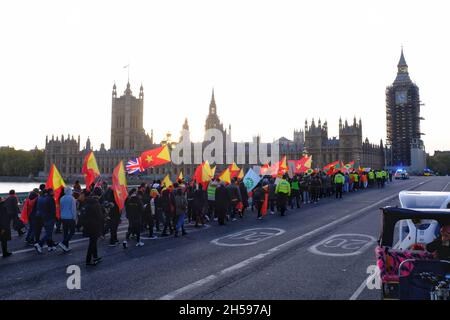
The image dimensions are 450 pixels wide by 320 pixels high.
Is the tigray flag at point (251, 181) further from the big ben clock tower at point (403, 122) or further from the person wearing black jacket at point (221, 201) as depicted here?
the big ben clock tower at point (403, 122)

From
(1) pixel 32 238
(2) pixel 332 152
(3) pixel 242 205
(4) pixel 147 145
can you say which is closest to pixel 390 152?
(2) pixel 332 152

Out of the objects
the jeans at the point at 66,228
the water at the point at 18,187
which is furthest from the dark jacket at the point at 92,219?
the water at the point at 18,187

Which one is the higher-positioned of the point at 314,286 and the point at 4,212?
the point at 4,212

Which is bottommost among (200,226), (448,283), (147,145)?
(200,226)

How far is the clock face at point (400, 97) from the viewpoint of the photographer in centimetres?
12682

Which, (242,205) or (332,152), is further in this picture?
(332,152)

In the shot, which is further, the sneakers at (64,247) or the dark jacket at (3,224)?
the sneakers at (64,247)

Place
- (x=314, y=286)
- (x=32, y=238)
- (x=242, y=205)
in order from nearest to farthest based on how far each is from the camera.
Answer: (x=314, y=286)
(x=32, y=238)
(x=242, y=205)

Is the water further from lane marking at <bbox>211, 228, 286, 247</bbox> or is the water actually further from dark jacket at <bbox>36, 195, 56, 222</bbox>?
lane marking at <bbox>211, 228, 286, 247</bbox>

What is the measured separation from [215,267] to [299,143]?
107 m

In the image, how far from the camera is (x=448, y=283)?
498 centimetres

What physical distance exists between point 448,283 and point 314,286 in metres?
2.82

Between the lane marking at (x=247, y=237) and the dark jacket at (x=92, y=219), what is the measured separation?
395 cm
